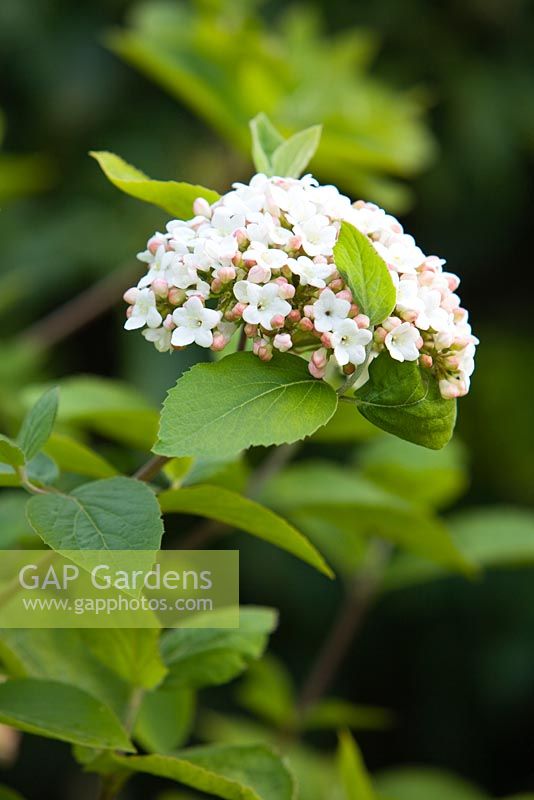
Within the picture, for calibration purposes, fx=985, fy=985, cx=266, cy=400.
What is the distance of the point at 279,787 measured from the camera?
92 centimetres

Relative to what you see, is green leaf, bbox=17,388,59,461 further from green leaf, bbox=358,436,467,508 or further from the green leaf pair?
green leaf, bbox=358,436,467,508

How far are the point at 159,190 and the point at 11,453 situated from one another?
265 mm

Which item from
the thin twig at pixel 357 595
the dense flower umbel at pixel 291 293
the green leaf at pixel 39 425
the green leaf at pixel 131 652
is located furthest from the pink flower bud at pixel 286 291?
the thin twig at pixel 357 595

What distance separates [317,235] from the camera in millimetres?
781

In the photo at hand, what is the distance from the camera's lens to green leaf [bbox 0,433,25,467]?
74cm

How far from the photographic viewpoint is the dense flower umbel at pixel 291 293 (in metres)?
0.75

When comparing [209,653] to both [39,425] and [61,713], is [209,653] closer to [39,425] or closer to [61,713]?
[61,713]

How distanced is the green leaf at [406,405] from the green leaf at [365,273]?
0.05 meters

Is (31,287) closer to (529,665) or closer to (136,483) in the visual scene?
(529,665)

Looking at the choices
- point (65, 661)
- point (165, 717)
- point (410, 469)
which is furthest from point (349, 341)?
point (410, 469)

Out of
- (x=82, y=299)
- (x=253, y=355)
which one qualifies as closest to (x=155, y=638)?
(x=253, y=355)

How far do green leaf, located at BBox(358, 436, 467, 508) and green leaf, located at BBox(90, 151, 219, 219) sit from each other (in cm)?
73

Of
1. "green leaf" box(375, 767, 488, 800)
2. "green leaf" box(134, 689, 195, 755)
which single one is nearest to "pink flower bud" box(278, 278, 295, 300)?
"green leaf" box(134, 689, 195, 755)

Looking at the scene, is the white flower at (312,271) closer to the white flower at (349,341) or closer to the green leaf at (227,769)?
the white flower at (349,341)
